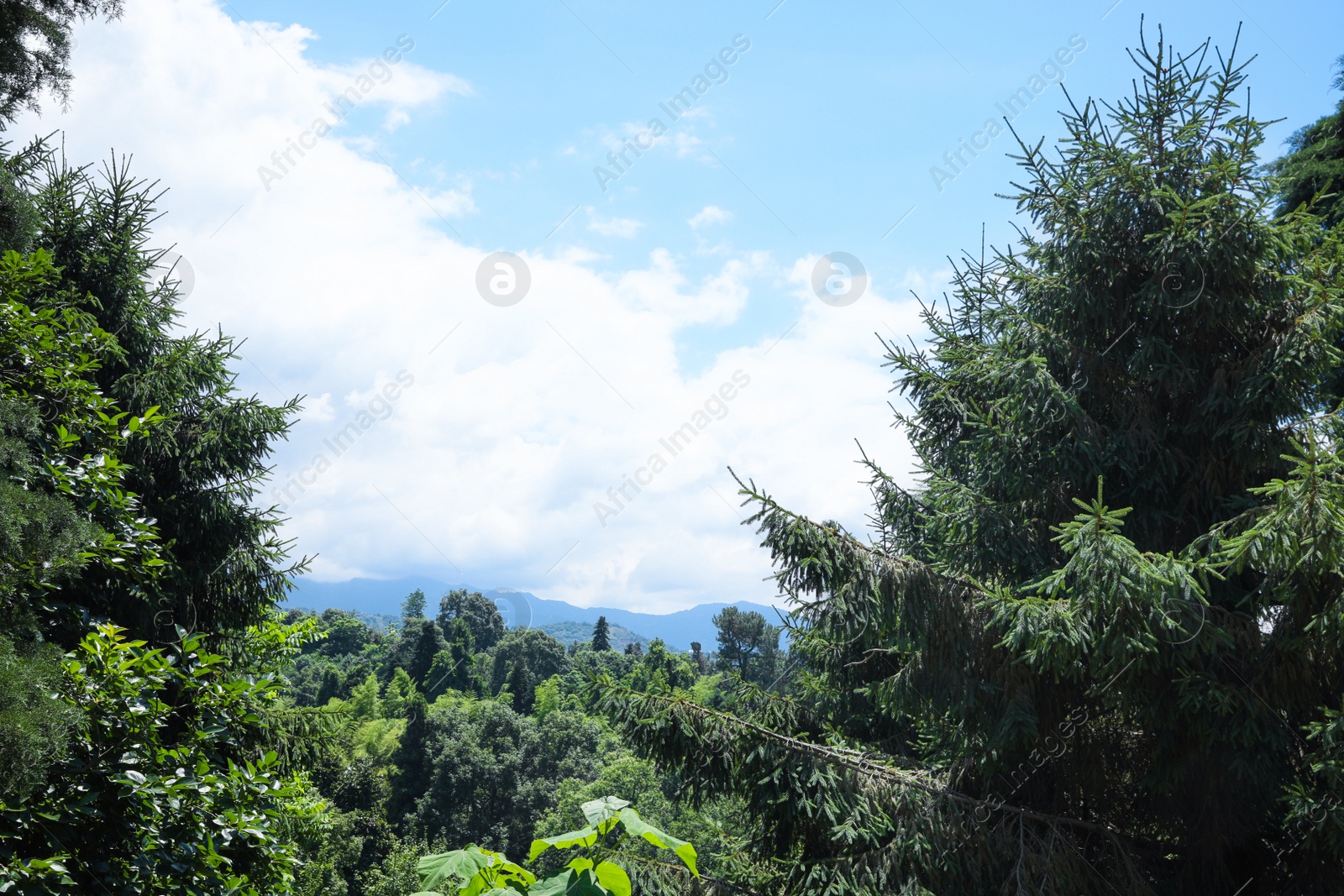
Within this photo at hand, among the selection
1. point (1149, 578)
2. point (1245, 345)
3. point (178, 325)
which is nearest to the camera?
point (1149, 578)

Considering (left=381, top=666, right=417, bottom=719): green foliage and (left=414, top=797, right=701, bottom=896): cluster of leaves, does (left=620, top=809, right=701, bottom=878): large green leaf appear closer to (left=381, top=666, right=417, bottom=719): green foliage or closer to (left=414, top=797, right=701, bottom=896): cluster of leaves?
(left=414, top=797, right=701, bottom=896): cluster of leaves

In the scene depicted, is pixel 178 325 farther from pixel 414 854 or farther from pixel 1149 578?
pixel 414 854

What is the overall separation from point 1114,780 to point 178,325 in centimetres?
1100

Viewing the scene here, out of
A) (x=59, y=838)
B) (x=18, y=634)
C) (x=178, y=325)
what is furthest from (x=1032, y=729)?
(x=178, y=325)

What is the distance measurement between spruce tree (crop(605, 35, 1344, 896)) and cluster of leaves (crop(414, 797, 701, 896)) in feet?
12.9

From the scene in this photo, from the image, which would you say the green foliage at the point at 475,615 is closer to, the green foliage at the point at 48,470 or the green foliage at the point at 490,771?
the green foliage at the point at 490,771

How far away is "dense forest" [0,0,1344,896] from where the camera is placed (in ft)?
13.6

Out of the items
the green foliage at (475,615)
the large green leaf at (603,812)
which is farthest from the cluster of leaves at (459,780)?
the green foliage at (475,615)

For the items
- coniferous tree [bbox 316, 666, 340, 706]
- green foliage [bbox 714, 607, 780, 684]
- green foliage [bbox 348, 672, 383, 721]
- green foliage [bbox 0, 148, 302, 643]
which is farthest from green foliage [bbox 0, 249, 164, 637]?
green foliage [bbox 714, 607, 780, 684]

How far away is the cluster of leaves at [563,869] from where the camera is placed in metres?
1.23

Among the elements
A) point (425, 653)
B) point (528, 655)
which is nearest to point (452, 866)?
point (425, 653)

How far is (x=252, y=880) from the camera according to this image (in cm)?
511

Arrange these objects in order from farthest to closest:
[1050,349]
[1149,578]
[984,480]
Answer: [984,480] < [1050,349] < [1149,578]

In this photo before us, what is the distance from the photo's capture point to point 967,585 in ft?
20.2
